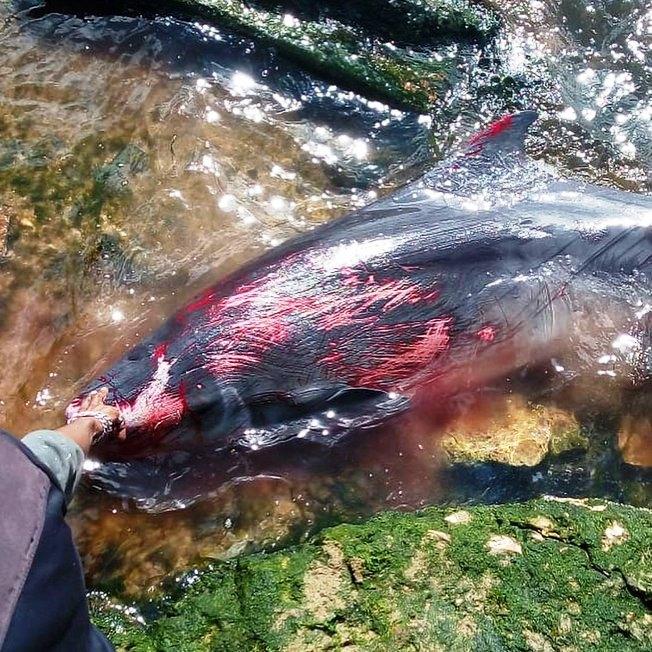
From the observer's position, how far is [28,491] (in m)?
1.61

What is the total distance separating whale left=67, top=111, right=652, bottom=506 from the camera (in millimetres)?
3348

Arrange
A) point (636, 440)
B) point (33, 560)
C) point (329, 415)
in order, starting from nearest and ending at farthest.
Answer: point (33, 560) → point (329, 415) → point (636, 440)

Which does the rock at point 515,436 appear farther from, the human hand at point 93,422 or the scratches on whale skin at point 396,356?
the human hand at point 93,422

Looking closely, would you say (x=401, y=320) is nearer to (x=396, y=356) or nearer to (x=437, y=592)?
(x=396, y=356)

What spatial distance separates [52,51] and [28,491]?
3904mm

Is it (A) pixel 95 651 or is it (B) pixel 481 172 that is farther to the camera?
(B) pixel 481 172

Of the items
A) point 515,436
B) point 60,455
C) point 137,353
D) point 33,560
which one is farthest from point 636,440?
point 33,560

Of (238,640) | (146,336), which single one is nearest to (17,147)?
(146,336)

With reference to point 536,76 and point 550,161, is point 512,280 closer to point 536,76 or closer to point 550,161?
point 550,161

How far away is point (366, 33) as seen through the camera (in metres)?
4.94

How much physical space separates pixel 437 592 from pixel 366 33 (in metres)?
3.71

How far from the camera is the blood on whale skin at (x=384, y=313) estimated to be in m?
3.34

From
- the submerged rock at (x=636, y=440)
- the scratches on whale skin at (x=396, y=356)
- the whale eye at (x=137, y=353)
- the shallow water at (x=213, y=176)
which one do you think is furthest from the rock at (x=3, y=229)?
the submerged rock at (x=636, y=440)

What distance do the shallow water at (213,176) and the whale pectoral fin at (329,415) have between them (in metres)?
0.13
